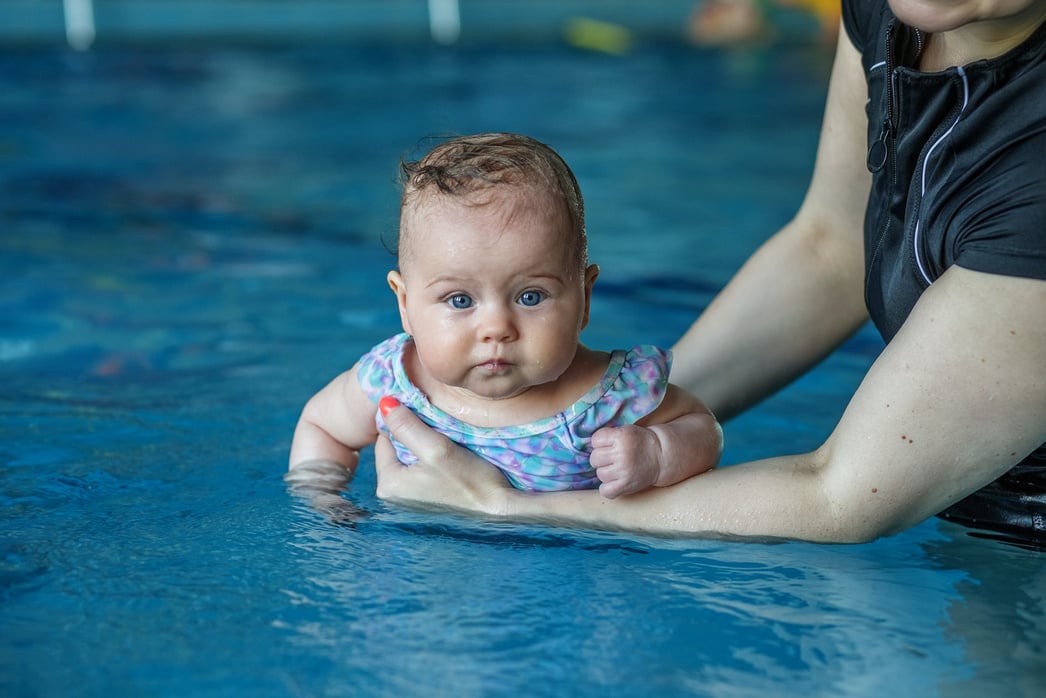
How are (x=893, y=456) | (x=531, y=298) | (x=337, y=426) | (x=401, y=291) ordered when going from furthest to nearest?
(x=337, y=426) → (x=401, y=291) → (x=531, y=298) → (x=893, y=456)

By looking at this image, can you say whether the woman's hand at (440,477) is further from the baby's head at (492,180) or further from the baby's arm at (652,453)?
the baby's head at (492,180)

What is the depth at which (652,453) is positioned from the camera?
2.05 m

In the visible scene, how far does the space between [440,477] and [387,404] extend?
0.60 ft

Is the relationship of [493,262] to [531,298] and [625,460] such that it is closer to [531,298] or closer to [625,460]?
[531,298]

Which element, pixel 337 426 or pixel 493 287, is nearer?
pixel 493 287

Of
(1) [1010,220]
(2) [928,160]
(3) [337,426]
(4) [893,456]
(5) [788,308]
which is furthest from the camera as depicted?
(5) [788,308]

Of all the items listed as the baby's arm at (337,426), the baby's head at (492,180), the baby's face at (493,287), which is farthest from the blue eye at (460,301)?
the baby's arm at (337,426)

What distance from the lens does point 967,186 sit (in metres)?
1.87

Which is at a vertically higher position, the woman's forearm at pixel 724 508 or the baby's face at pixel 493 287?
the baby's face at pixel 493 287

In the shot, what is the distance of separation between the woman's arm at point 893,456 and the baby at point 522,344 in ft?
0.29

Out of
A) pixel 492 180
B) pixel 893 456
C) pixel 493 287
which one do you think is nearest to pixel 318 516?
pixel 493 287

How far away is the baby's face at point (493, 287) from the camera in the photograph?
6.64 feet

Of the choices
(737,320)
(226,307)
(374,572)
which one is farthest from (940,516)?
(226,307)

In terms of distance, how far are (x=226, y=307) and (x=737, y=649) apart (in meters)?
2.64
